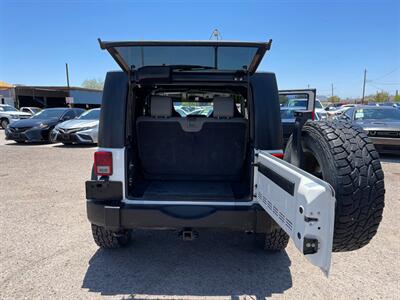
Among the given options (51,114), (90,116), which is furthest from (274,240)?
(51,114)

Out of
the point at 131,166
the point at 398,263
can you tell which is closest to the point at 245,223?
the point at 131,166

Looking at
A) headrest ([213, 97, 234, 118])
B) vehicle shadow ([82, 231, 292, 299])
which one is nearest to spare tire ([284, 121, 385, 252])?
vehicle shadow ([82, 231, 292, 299])

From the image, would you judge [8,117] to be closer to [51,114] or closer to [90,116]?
[51,114]

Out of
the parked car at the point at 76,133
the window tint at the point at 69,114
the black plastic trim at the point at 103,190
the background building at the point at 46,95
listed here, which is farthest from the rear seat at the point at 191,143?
the background building at the point at 46,95

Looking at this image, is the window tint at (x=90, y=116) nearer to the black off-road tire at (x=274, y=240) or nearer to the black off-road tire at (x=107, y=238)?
the black off-road tire at (x=107, y=238)

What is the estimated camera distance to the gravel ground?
2.46 m

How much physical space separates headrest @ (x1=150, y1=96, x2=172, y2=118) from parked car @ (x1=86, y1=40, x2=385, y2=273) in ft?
0.04

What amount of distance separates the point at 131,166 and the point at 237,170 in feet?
4.17

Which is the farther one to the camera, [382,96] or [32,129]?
[382,96]

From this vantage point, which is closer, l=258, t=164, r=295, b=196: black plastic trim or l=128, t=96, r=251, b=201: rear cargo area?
l=258, t=164, r=295, b=196: black plastic trim

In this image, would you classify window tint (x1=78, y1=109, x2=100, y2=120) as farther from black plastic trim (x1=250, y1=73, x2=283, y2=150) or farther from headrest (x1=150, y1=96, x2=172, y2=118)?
black plastic trim (x1=250, y1=73, x2=283, y2=150)

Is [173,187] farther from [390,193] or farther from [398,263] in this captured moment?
[390,193]

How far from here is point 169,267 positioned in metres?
2.83

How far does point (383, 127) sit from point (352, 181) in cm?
752
